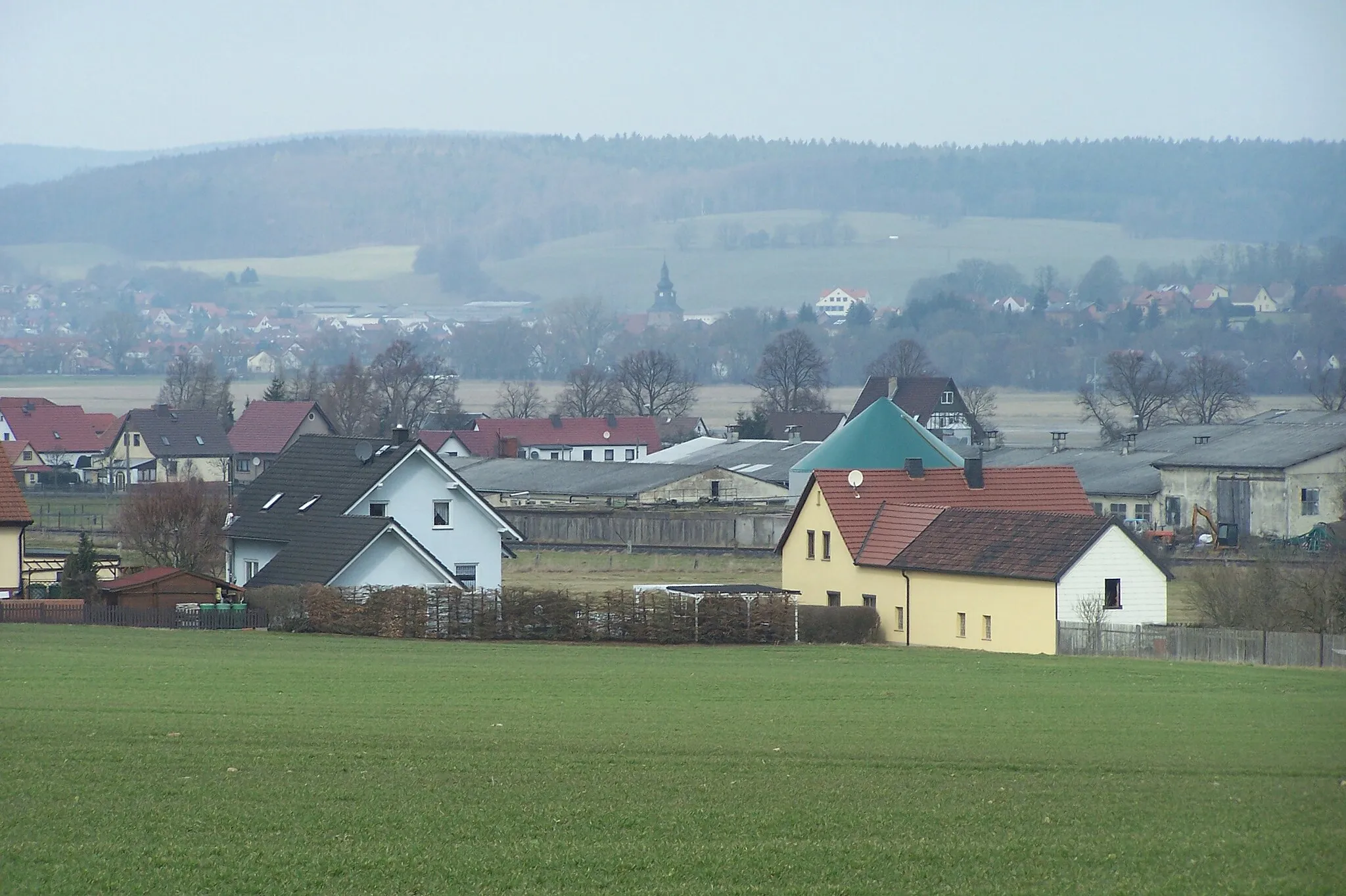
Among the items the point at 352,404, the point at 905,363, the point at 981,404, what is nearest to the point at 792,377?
the point at 905,363

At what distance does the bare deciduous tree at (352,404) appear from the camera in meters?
127

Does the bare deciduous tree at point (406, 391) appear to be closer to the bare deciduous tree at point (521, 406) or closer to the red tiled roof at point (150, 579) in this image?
the bare deciduous tree at point (521, 406)

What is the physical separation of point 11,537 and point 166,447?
76.3 m

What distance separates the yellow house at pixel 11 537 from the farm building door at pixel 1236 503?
171 feet

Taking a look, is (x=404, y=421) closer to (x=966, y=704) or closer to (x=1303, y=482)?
(x=1303, y=482)

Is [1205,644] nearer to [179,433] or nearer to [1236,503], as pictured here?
[1236,503]

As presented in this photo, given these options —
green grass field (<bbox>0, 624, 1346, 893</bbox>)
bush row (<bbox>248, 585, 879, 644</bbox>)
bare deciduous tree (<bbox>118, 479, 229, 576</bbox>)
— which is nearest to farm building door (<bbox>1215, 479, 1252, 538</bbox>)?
bush row (<bbox>248, 585, 879, 644</bbox>)

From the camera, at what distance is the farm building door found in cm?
7275

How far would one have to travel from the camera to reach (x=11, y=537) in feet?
124

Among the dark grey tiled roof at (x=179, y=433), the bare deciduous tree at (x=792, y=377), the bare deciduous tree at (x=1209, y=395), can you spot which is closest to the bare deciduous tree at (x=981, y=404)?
the bare deciduous tree at (x=792, y=377)

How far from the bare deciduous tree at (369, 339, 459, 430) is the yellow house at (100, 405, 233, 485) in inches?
609

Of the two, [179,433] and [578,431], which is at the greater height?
[578,431]

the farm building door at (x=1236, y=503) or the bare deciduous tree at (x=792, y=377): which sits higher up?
the bare deciduous tree at (x=792, y=377)

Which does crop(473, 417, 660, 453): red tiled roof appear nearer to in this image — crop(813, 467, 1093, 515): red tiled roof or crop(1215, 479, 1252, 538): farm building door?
crop(1215, 479, 1252, 538): farm building door
